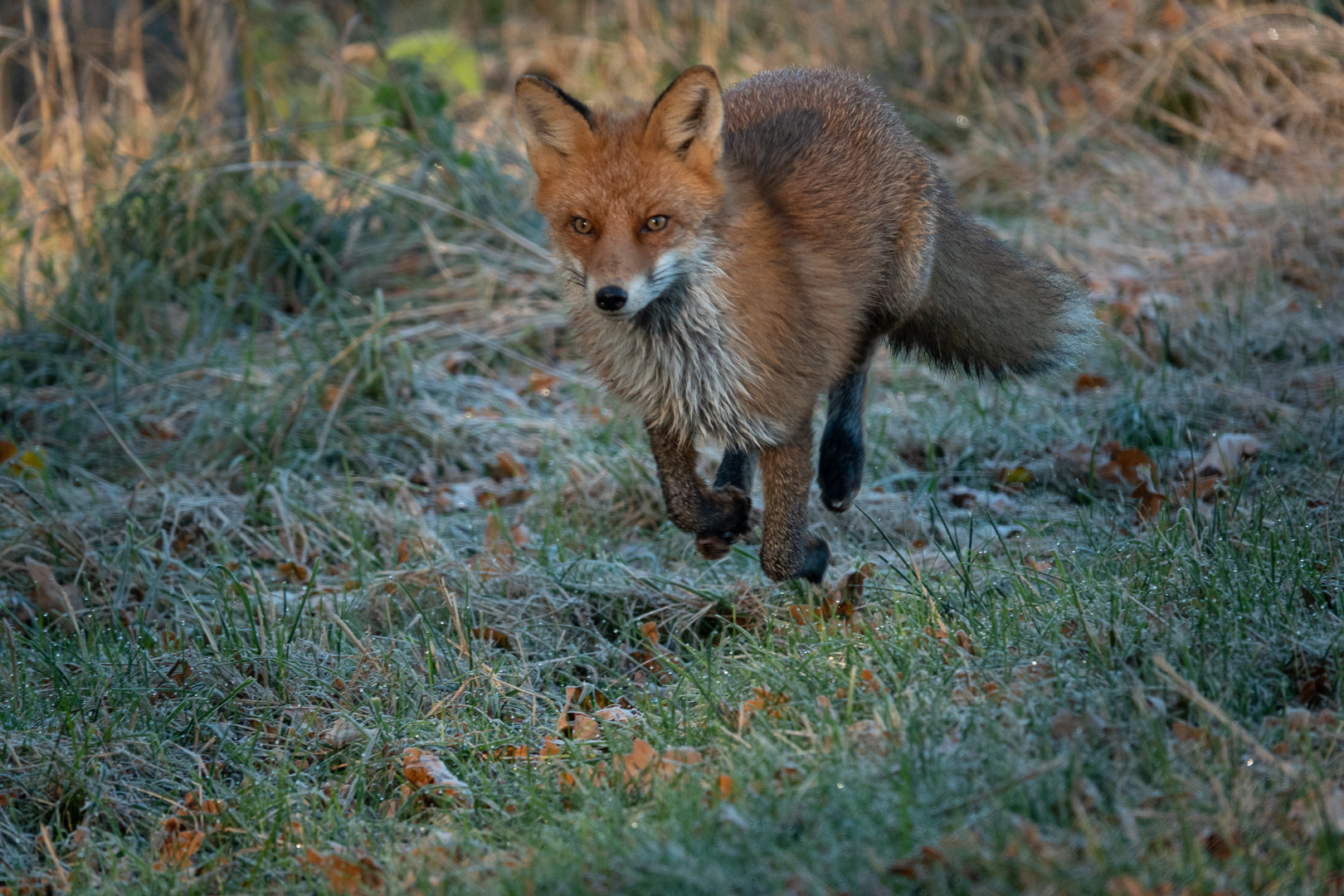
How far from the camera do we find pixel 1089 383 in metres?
5.81

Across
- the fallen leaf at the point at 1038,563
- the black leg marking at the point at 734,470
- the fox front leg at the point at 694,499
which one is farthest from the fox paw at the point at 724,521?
the fallen leaf at the point at 1038,563

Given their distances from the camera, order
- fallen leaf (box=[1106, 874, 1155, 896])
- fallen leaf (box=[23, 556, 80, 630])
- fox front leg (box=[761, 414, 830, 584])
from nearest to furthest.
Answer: fallen leaf (box=[1106, 874, 1155, 896]) → fox front leg (box=[761, 414, 830, 584]) → fallen leaf (box=[23, 556, 80, 630])

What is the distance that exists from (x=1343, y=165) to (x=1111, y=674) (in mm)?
6165

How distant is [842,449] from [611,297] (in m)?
1.52

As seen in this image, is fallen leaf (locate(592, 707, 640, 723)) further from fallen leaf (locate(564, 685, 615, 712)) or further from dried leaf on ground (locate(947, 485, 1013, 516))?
dried leaf on ground (locate(947, 485, 1013, 516))

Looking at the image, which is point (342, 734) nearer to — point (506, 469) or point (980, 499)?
point (506, 469)

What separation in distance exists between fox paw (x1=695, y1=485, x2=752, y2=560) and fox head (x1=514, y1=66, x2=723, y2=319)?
0.72 meters

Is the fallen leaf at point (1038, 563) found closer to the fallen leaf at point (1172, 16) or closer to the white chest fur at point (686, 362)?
the white chest fur at point (686, 362)

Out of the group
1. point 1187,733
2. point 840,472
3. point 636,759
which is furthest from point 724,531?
point 1187,733

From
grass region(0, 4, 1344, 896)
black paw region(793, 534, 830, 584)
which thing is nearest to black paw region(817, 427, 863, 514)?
grass region(0, 4, 1344, 896)

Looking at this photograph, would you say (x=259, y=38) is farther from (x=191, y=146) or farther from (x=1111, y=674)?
(x=1111, y=674)

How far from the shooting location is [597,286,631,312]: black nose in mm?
3268

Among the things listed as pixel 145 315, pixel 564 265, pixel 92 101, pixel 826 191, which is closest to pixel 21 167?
pixel 145 315

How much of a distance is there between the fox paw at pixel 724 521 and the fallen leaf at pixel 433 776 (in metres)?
1.18
